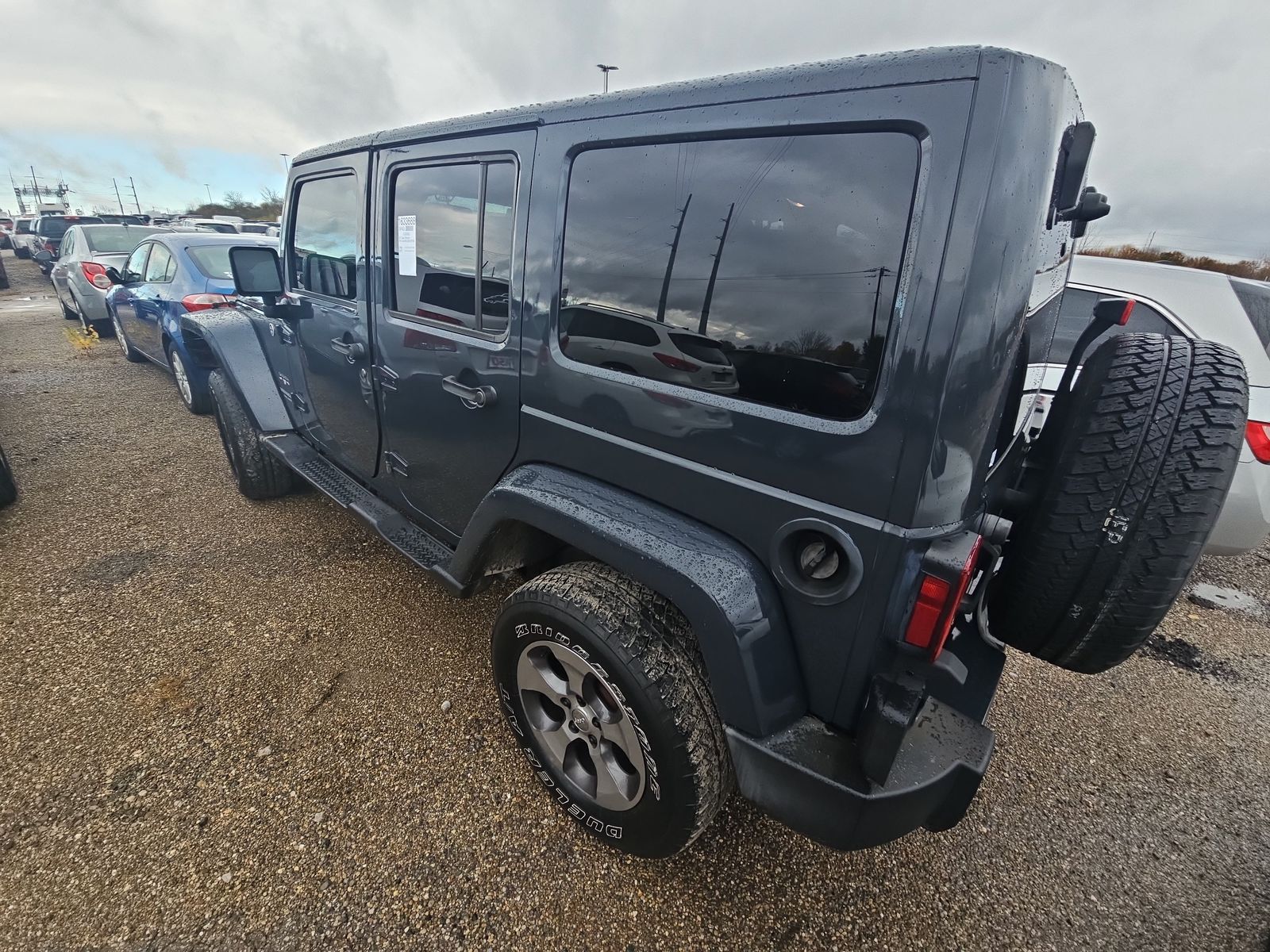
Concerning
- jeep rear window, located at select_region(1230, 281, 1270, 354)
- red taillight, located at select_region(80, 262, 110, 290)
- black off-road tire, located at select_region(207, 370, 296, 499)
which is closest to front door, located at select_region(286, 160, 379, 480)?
black off-road tire, located at select_region(207, 370, 296, 499)

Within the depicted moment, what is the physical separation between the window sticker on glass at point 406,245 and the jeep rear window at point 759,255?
3.26 ft

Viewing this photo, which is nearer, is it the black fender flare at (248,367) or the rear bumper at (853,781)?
the rear bumper at (853,781)

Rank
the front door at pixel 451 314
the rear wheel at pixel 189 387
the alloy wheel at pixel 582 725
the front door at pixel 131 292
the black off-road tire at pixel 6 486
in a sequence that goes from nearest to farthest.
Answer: the alloy wheel at pixel 582 725, the front door at pixel 451 314, the black off-road tire at pixel 6 486, the rear wheel at pixel 189 387, the front door at pixel 131 292

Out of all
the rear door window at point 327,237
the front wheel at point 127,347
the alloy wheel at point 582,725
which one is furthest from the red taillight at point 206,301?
the alloy wheel at point 582,725

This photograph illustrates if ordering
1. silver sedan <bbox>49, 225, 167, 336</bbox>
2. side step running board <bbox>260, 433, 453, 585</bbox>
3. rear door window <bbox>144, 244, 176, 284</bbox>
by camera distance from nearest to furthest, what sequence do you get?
side step running board <bbox>260, 433, 453, 585</bbox>, rear door window <bbox>144, 244, 176, 284</bbox>, silver sedan <bbox>49, 225, 167, 336</bbox>

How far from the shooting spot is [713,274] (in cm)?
137

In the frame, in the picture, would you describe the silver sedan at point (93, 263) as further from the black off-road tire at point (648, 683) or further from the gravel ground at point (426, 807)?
the black off-road tire at point (648, 683)

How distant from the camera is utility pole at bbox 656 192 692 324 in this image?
1.41 m

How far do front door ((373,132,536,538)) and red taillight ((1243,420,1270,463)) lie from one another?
3776 millimetres

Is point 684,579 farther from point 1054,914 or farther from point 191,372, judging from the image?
point 191,372

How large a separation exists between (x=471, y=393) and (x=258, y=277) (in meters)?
2.03

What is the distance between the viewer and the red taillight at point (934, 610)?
119 cm

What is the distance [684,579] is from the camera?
1439mm

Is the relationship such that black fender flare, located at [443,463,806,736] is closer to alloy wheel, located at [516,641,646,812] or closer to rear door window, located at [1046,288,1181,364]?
alloy wheel, located at [516,641,646,812]
